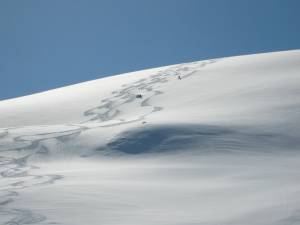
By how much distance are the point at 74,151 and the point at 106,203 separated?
3.60 metres

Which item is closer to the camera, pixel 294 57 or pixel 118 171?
pixel 118 171

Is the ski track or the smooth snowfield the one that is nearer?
the smooth snowfield

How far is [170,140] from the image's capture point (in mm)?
10008

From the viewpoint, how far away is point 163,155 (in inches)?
368

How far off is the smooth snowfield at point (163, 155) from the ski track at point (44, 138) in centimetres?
2

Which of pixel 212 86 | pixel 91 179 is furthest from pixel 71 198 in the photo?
pixel 212 86

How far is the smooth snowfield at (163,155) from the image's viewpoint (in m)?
6.10

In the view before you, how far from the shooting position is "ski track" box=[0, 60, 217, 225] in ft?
20.7

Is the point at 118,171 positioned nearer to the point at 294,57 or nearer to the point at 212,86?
the point at 212,86

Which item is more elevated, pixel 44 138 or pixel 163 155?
pixel 44 138

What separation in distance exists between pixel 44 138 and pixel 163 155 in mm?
2847

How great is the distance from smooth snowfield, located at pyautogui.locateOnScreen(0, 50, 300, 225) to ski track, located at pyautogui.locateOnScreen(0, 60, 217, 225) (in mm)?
22

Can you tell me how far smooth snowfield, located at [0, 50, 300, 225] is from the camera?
6.10 metres

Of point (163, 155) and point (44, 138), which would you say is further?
point (44, 138)
